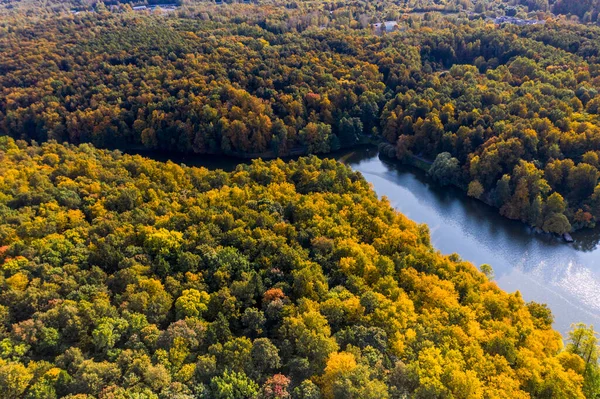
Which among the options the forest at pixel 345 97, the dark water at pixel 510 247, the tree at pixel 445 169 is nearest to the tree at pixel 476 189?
the forest at pixel 345 97

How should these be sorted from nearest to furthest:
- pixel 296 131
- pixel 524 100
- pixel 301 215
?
1. pixel 301 215
2. pixel 524 100
3. pixel 296 131

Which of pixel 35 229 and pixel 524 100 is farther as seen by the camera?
pixel 524 100

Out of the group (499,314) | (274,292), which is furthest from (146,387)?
(499,314)

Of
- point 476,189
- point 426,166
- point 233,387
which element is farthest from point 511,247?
point 233,387

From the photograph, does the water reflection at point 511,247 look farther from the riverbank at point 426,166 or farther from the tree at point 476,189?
the tree at point 476,189

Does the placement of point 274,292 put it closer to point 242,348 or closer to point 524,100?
point 242,348

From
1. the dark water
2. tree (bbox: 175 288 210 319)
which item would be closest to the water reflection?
the dark water
